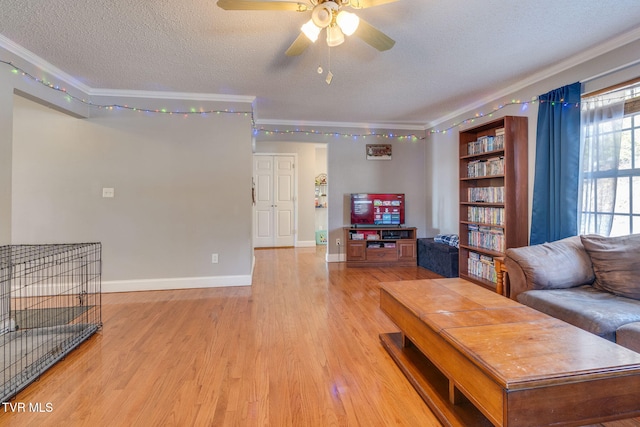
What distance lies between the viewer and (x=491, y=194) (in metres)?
3.65

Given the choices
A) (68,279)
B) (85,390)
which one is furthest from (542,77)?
(68,279)

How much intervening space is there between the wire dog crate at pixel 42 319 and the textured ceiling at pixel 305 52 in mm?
1716

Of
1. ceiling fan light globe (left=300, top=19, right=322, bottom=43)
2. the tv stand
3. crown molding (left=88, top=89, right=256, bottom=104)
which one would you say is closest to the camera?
ceiling fan light globe (left=300, top=19, right=322, bottom=43)

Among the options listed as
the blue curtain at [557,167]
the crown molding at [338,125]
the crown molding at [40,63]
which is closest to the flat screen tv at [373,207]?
the crown molding at [338,125]

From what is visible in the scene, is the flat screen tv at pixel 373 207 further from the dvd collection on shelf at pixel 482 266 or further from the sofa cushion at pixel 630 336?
the sofa cushion at pixel 630 336

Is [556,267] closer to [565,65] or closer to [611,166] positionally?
[611,166]

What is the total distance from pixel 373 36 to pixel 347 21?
0.99 ft

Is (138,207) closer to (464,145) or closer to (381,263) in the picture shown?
(381,263)

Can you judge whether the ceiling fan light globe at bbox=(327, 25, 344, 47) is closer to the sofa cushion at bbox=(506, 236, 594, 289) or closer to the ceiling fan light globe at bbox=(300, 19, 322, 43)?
the ceiling fan light globe at bbox=(300, 19, 322, 43)

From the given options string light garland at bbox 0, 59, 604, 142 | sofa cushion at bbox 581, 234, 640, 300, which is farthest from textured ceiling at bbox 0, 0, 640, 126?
sofa cushion at bbox 581, 234, 640, 300

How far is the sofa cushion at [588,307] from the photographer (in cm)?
176

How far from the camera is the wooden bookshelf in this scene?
3.32 m

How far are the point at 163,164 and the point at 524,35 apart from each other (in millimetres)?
3913

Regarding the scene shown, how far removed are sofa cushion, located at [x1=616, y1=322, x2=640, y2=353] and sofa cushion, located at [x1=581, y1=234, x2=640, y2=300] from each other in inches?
20.9
